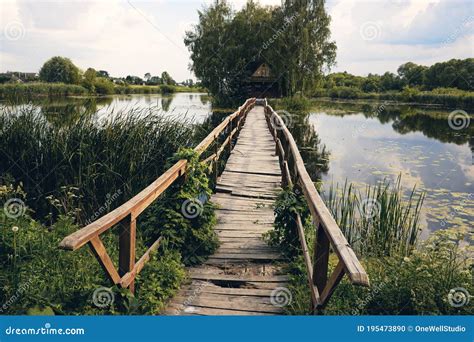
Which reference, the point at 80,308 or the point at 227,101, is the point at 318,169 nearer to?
the point at 80,308

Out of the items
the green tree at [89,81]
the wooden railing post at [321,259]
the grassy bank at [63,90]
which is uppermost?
the green tree at [89,81]

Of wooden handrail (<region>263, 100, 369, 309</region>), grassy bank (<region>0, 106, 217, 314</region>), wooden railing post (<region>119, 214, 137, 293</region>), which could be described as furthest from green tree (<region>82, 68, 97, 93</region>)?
wooden handrail (<region>263, 100, 369, 309</region>)

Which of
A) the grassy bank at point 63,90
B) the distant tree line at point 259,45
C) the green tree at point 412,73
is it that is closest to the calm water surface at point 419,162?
the grassy bank at point 63,90

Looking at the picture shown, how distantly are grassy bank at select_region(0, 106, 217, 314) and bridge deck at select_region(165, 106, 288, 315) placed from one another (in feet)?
0.63

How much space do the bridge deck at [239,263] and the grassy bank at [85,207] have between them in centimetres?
19

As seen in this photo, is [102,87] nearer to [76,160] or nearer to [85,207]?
[76,160]

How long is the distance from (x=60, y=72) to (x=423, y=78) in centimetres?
5400

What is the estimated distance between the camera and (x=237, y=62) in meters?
36.6

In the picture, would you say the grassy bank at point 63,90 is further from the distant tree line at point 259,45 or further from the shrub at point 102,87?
the distant tree line at point 259,45

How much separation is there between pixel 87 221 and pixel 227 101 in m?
32.6

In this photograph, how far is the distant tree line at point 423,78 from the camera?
51781mm

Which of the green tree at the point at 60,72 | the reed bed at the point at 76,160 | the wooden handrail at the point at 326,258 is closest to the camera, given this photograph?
the wooden handrail at the point at 326,258

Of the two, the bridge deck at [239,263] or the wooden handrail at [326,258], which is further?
the bridge deck at [239,263]

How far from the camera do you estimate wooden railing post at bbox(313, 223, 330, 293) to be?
3.07 meters
